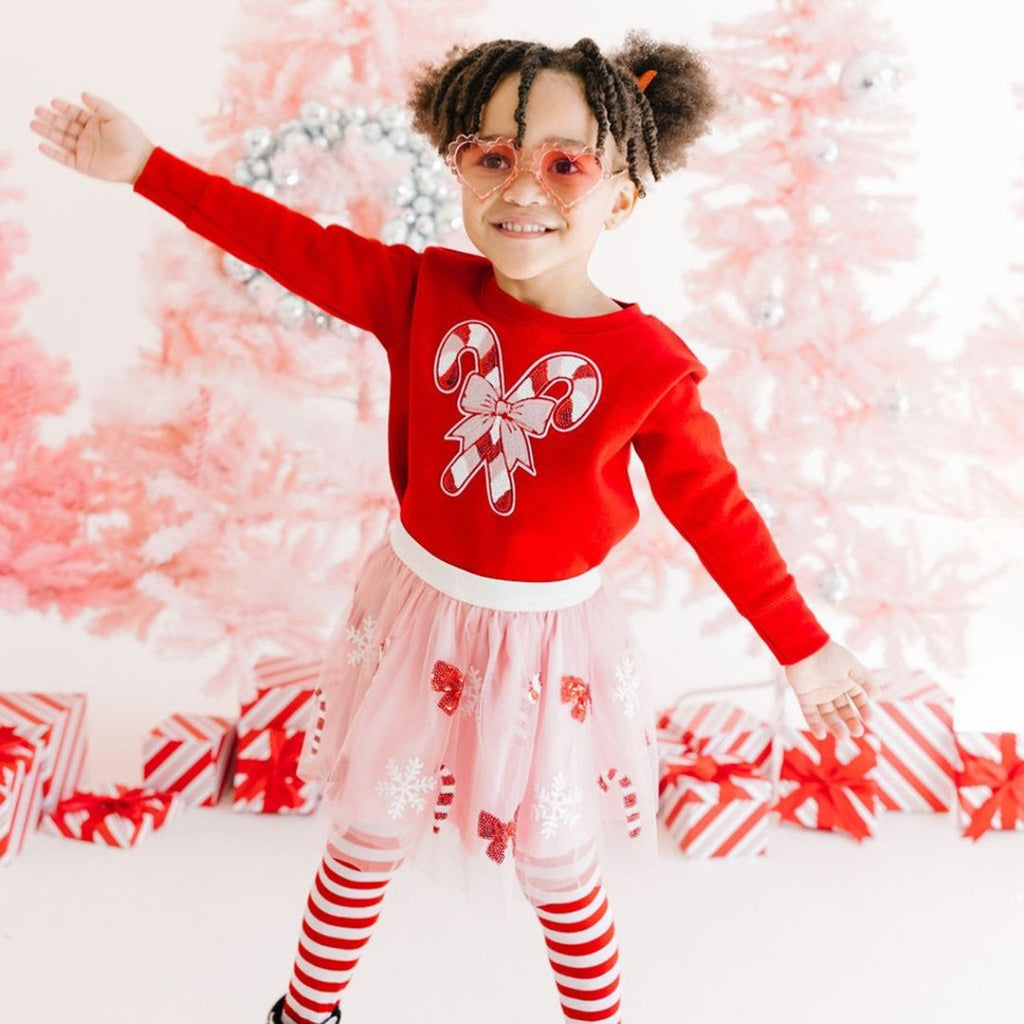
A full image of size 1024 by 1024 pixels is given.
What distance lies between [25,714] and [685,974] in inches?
38.2

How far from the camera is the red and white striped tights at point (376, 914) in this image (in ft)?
4.06

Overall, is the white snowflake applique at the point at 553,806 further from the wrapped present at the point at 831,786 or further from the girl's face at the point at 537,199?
the wrapped present at the point at 831,786

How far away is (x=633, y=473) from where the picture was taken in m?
2.22

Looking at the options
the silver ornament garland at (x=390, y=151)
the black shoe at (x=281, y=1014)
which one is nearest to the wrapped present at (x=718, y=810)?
the black shoe at (x=281, y=1014)

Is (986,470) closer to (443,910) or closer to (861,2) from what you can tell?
(861,2)

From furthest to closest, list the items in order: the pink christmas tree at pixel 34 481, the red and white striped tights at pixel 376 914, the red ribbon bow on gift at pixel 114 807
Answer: the pink christmas tree at pixel 34 481 < the red ribbon bow on gift at pixel 114 807 < the red and white striped tights at pixel 376 914

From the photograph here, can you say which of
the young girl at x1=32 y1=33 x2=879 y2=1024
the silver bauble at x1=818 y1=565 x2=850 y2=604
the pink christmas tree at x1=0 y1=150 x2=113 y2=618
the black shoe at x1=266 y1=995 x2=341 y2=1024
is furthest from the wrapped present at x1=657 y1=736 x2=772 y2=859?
the pink christmas tree at x1=0 y1=150 x2=113 y2=618

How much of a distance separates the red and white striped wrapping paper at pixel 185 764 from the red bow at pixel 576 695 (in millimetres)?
807

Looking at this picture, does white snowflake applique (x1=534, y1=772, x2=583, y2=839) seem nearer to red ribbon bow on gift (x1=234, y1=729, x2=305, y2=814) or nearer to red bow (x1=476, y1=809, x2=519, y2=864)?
red bow (x1=476, y1=809, x2=519, y2=864)

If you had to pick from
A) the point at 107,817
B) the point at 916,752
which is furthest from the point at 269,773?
the point at 916,752

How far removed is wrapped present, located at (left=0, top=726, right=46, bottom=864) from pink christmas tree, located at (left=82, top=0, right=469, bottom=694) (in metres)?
0.42

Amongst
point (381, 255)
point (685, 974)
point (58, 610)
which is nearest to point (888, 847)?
point (685, 974)

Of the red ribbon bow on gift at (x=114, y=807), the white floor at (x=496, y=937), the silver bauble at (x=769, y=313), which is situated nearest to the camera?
the white floor at (x=496, y=937)

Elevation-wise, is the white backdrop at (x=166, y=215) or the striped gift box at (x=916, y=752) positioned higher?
the white backdrop at (x=166, y=215)
